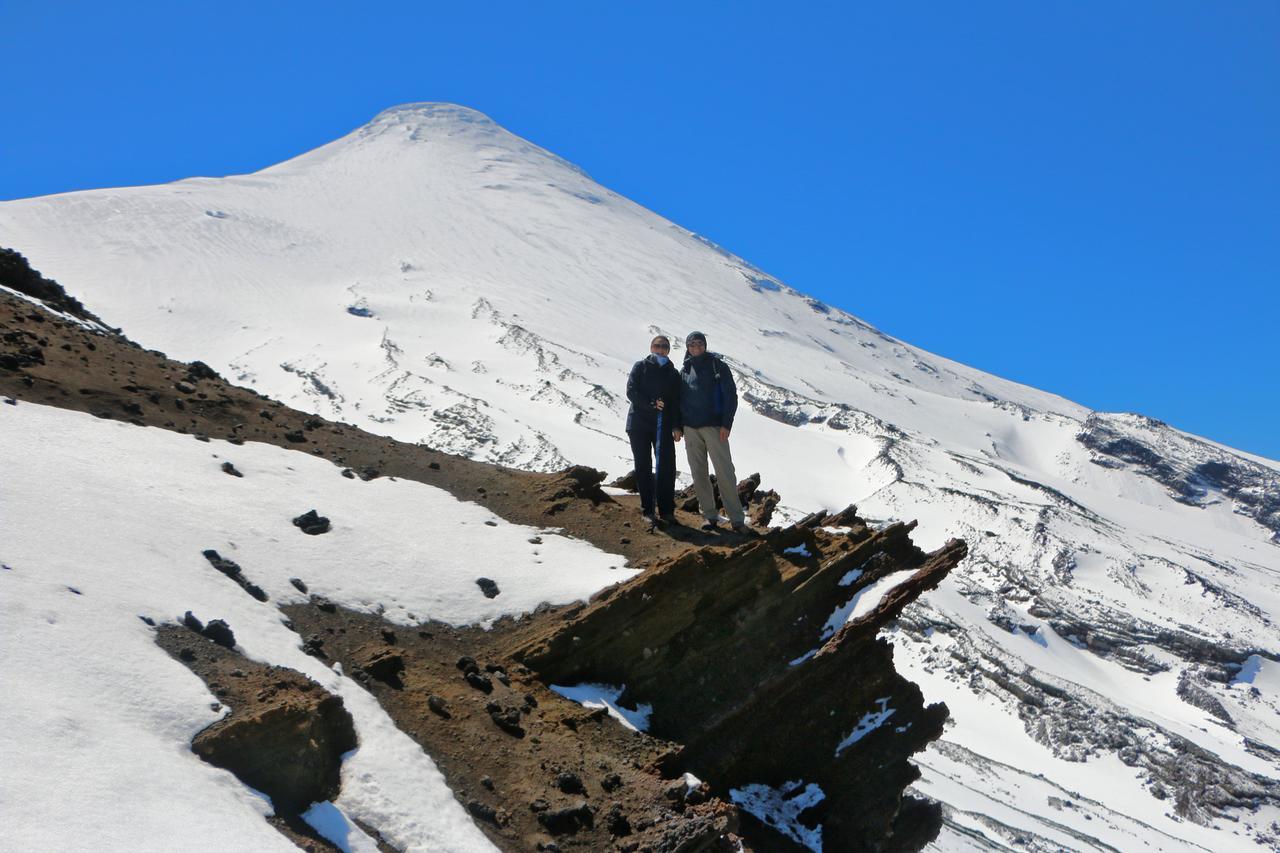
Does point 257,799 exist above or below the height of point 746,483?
below

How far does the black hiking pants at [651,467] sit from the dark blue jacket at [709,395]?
50 cm

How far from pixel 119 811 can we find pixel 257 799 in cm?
113

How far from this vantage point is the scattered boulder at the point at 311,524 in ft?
37.2

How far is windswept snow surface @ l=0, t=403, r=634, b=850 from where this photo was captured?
638cm

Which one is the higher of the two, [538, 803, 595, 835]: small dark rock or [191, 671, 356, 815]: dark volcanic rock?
[538, 803, 595, 835]: small dark rock

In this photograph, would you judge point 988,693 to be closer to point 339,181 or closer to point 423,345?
point 423,345

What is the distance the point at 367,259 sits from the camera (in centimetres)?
8800

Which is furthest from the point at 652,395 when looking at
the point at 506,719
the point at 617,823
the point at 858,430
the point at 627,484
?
the point at 858,430

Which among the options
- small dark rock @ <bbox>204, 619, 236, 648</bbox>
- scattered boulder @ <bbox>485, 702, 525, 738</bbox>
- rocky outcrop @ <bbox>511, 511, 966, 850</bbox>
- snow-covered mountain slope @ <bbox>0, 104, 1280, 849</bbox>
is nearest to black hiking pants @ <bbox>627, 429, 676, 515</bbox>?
rocky outcrop @ <bbox>511, 511, 966, 850</bbox>

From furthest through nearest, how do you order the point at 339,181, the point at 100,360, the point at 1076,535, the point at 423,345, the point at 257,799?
1. the point at 339,181
2. the point at 423,345
3. the point at 1076,535
4. the point at 100,360
5. the point at 257,799

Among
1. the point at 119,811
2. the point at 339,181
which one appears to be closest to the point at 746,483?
the point at 119,811

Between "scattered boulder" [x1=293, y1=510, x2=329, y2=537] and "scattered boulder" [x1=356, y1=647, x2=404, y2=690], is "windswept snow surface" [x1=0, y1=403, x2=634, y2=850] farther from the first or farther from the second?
"scattered boulder" [x1=356, y1=647, x2=404, y2=690]

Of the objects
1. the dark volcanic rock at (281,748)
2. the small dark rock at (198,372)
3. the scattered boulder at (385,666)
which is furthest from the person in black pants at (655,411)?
the small dark rock at (198,372)

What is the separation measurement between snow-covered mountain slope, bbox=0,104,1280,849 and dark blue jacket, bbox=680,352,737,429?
→ 14101mm
